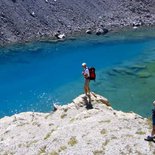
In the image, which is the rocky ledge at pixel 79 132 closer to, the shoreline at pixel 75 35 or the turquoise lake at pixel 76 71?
the turquoise lake at pixel 76 71

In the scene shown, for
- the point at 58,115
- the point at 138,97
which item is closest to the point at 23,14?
the point at 138,97

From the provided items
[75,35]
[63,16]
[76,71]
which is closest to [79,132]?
[76,71]

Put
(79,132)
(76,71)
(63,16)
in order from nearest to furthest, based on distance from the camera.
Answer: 1. (79,132)
2. (76,71)
3. (63,16)

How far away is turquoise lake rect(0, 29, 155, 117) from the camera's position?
57.5m

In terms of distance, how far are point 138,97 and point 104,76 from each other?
11018 millimetres

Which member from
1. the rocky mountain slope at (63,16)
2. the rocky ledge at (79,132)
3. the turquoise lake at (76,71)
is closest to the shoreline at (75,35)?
the rocky mountain slope at (63,16)

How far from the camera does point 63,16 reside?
3839 inches

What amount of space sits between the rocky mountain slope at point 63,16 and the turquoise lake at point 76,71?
502cm

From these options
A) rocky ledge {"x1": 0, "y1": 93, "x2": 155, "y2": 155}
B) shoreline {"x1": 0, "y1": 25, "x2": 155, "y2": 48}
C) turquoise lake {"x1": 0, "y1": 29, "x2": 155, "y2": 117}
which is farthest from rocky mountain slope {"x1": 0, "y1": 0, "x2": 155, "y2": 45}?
rocky ledge {"x1": 0, "y1": 93, "x2": 155, "y2": 155}

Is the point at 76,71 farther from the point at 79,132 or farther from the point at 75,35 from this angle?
the point at 79,132

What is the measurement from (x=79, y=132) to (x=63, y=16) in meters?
66.6

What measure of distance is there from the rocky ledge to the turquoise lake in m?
15.0

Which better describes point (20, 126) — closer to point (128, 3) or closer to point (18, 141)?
point (18, 141)

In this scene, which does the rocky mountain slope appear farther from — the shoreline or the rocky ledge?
the rocky ledge
